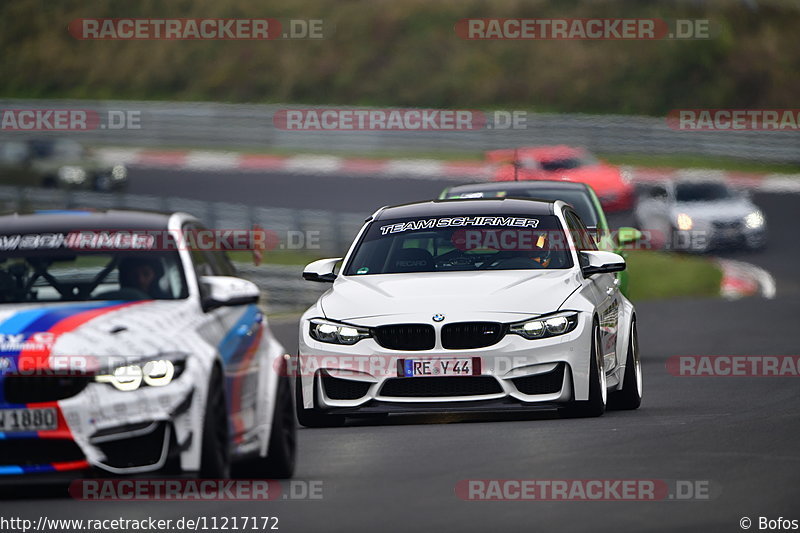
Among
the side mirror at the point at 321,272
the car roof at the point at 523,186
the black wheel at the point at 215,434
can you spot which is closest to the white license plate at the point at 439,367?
the side mirror at the point at 321,272

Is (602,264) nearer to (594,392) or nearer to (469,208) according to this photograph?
(594,392)

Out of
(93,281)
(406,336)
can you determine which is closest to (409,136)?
(406,336)

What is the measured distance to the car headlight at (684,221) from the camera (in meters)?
35.0

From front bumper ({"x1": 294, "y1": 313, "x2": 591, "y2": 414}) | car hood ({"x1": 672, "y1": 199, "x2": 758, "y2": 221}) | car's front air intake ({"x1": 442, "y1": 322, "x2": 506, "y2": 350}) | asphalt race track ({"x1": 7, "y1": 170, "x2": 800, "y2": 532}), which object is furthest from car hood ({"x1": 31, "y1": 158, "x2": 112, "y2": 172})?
car's front air intake ({"x1": 442, "y1": 322, "x2": 506, "y2": 350})

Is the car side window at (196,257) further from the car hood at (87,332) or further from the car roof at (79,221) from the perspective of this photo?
the car hood at (87,332)

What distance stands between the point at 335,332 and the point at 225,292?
10.5 feet

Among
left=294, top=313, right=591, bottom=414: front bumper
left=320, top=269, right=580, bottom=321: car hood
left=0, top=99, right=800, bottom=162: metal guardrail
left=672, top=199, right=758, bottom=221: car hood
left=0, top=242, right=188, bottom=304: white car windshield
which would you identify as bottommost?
left=294, top=313, right=591, bottom=414: front bumper

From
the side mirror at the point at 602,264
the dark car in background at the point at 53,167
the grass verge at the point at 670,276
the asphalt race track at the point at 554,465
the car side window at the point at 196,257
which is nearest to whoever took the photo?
the asphalt race track at the point at 554,465

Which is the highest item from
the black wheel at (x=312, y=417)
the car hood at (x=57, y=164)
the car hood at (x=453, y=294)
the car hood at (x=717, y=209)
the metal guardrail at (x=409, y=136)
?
the metal guardrail at (x=409, y=136)

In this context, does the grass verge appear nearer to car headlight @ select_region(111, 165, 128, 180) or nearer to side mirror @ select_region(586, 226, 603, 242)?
side mirror @ select_region(586, 226, 603, 242)

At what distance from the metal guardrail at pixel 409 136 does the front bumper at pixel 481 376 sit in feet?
115

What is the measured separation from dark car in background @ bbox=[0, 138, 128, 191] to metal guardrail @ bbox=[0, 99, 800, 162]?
18.8 ft

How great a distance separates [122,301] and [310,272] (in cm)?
390

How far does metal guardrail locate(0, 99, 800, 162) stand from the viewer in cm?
4728
